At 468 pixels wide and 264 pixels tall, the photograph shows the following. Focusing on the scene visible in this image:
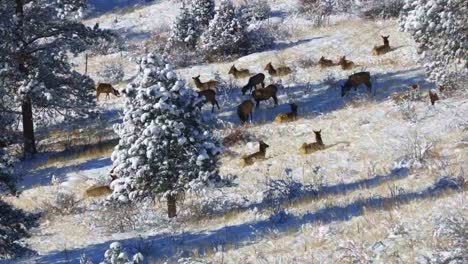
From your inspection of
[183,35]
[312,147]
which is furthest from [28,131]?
[183,35]

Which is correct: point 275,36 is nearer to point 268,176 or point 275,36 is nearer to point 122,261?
point 268,176

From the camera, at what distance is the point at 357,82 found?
70.6ft

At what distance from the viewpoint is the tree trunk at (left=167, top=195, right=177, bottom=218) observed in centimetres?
1330

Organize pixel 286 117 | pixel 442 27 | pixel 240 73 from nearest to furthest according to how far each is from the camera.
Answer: pixel 442 27 < pixel 286 117 < pixel 240 73

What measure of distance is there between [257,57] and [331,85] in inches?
237

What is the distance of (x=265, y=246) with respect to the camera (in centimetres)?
1070

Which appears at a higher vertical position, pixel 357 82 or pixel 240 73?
pixel 240 73

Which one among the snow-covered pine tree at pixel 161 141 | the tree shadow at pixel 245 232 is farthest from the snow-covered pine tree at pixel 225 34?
the tree shadow at pixel 245 232

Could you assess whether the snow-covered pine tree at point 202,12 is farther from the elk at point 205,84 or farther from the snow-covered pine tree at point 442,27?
the snow-covered pine tree at point 442,27

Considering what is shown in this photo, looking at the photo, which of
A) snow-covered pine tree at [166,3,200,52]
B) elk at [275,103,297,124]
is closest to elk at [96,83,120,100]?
snow-covered pine tree at [166,3,200,52]

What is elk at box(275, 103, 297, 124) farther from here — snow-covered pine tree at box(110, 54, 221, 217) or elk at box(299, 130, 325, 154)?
snow-covered pine tree at box(110, 54, 221, 217)

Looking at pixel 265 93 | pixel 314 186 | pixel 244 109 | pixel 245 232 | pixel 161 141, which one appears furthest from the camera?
pixel 265 93

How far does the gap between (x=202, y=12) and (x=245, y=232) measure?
73.4 feet

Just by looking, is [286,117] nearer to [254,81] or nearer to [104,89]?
[254,81]
